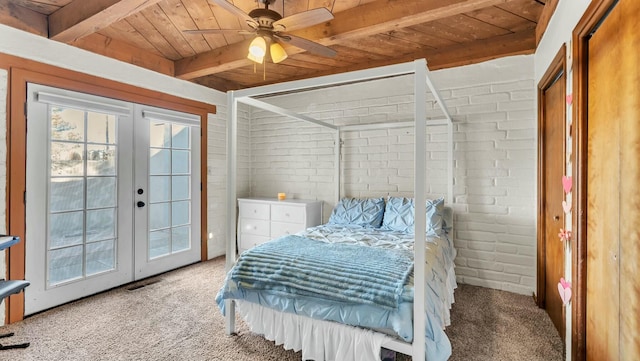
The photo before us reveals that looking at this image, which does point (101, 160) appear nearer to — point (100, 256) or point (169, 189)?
point (169, 189)

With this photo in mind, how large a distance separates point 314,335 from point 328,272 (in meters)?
0.39

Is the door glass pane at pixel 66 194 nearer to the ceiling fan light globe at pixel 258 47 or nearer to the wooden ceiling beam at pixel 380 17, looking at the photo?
the wooden ceiling beam at pixel 380 17

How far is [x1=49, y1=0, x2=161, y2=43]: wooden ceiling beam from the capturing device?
2.05m

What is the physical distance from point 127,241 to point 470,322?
329 cm

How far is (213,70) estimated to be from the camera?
11.0 feet

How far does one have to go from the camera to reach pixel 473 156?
3.09m

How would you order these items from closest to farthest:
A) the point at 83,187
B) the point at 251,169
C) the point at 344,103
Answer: the point at 83,187 < the point at 344,103 < the point at 251,169

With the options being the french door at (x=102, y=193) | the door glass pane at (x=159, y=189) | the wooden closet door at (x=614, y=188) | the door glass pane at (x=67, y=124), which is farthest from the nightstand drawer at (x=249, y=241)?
the wooden closet door at (x=614, y=188)

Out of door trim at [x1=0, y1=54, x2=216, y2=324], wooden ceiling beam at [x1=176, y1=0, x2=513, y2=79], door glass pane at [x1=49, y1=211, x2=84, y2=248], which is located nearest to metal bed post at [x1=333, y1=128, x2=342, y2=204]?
wooden ceiling beam at [x1=176, y1=0, x2=513, y2=79]

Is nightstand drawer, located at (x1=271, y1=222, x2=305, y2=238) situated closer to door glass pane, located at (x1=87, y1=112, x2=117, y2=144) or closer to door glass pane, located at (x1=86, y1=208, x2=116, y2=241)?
door glass pane, located at (x1=86, y1=208, x2=116, y2=241)

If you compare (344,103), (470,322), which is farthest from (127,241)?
Result: (470,322)

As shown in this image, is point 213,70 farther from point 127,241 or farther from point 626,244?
point 626,244

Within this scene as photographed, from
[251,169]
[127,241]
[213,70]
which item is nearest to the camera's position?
[127,241]

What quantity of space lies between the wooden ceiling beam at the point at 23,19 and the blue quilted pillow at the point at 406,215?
341 cm
